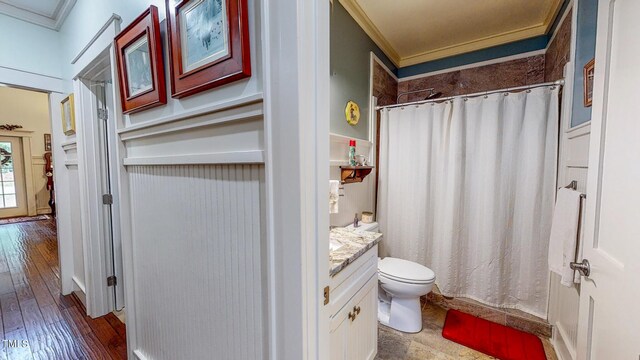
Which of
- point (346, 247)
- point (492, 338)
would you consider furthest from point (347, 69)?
point (492, 338)

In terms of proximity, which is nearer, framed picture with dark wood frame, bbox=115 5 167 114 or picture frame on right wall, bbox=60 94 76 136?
framed picture with dark wood frame, bbox=115 5 167 114

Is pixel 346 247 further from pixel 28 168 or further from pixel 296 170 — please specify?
pixel 28 168

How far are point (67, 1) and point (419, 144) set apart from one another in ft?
9.85

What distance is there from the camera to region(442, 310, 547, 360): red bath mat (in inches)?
65.1

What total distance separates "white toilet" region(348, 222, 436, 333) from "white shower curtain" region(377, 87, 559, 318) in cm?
52

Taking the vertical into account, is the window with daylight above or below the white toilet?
above

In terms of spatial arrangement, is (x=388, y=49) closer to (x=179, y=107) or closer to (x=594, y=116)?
(x=594, y=116)

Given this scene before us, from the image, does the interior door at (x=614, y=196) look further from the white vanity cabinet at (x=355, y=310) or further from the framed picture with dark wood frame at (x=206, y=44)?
the framed picture with dark wood frame at (x=206, y=44)

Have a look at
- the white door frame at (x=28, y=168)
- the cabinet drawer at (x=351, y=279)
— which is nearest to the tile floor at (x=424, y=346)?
the cabinet drawer at (x=351, y=279)

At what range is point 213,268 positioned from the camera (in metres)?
0.93

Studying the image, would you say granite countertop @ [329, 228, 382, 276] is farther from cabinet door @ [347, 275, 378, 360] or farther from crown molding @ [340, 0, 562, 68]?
crown molding @ [340, 0, 562, 68]

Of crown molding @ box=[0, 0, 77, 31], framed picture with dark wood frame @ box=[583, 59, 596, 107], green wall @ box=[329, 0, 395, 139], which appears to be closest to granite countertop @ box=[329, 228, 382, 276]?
green wall @ box=[329, 0, 395, 139]

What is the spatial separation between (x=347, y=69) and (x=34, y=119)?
7.50 meters

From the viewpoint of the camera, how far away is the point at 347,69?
1973mm
